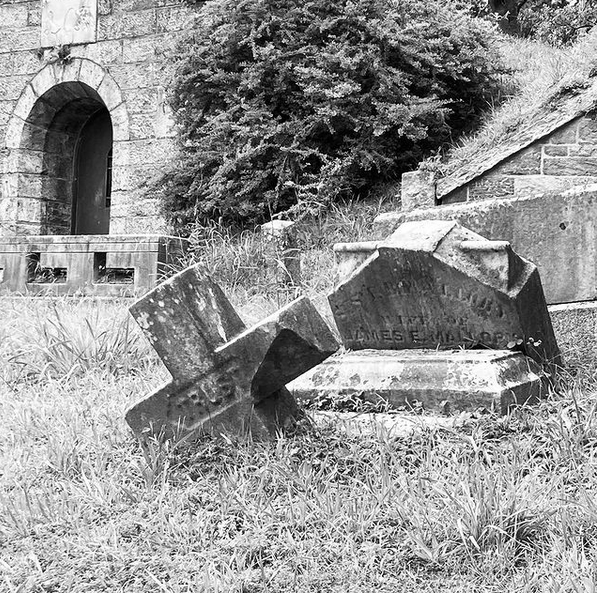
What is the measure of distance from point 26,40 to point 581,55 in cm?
774

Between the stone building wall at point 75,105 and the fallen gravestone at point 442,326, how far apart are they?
643 centimetres

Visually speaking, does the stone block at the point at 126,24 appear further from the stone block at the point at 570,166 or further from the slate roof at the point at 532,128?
the stone block at the point at 570,166

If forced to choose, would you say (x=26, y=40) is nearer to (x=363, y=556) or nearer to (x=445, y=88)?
(x=445, y=88)

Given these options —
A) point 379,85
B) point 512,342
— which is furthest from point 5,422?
point 379,85

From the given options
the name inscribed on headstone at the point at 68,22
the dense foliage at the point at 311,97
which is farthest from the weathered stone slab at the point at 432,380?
the name inscribed on headstone at the point at 68,22

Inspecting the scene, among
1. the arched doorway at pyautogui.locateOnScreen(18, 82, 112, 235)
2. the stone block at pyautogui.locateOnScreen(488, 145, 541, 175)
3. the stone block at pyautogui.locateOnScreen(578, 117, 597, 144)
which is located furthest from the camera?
the arched doorway at pyautogui.locateOnScreen(18, 82, 112, 235)

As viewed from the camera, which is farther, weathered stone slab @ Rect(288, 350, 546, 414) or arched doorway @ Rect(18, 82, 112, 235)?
arched doorway @ Rect(18, 82, 112, 235)

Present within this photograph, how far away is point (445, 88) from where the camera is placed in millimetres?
8375

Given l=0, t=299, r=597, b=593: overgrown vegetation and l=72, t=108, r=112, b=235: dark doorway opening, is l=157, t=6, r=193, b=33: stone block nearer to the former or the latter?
l=72, t=108, r=112, b=235: dark doorway opening

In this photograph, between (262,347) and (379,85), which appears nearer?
(262,347)

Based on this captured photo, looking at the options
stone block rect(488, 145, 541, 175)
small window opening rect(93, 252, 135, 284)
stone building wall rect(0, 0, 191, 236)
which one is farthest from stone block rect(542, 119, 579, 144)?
stone building wall rect(0, 0, 191, 236)

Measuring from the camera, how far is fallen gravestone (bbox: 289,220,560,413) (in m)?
3.19

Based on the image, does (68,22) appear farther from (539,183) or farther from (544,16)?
(544,16)

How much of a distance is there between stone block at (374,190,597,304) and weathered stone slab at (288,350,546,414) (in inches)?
54.8
